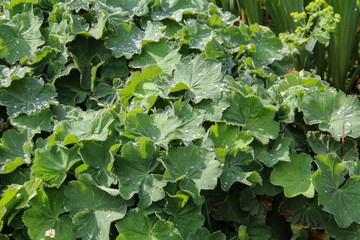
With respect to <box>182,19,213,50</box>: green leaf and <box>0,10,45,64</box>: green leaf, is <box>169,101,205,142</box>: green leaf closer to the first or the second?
<box>182,19,213,50</box>: green leaf

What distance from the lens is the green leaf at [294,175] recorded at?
5.19ft

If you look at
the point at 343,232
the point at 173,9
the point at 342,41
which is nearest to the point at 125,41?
the point at 173,9

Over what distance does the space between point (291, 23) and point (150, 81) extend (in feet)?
4.38

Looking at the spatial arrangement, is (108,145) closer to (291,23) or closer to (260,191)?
(260,191)

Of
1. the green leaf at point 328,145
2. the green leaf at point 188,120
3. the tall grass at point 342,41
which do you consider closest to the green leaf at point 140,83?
the green leaf at point 188,120

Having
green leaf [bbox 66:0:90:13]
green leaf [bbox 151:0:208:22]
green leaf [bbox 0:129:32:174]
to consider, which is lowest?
green leaf [bbox 0:129:32:174]

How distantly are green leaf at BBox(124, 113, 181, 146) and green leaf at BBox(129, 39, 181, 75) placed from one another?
38cm

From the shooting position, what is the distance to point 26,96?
1841 millimetres

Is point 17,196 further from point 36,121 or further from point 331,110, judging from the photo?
point 331,110

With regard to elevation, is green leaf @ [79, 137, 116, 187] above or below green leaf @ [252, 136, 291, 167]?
above

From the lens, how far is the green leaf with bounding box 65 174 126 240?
4.71ft

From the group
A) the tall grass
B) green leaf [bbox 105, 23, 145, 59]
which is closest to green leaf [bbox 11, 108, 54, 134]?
green leaf [bbox 105, 23, 145, 59]

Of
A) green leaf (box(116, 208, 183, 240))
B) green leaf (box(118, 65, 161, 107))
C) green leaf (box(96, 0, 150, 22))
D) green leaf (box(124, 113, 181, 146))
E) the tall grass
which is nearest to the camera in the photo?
green leaf (box(116, 208, 183, 240))

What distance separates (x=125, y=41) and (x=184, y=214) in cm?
85
